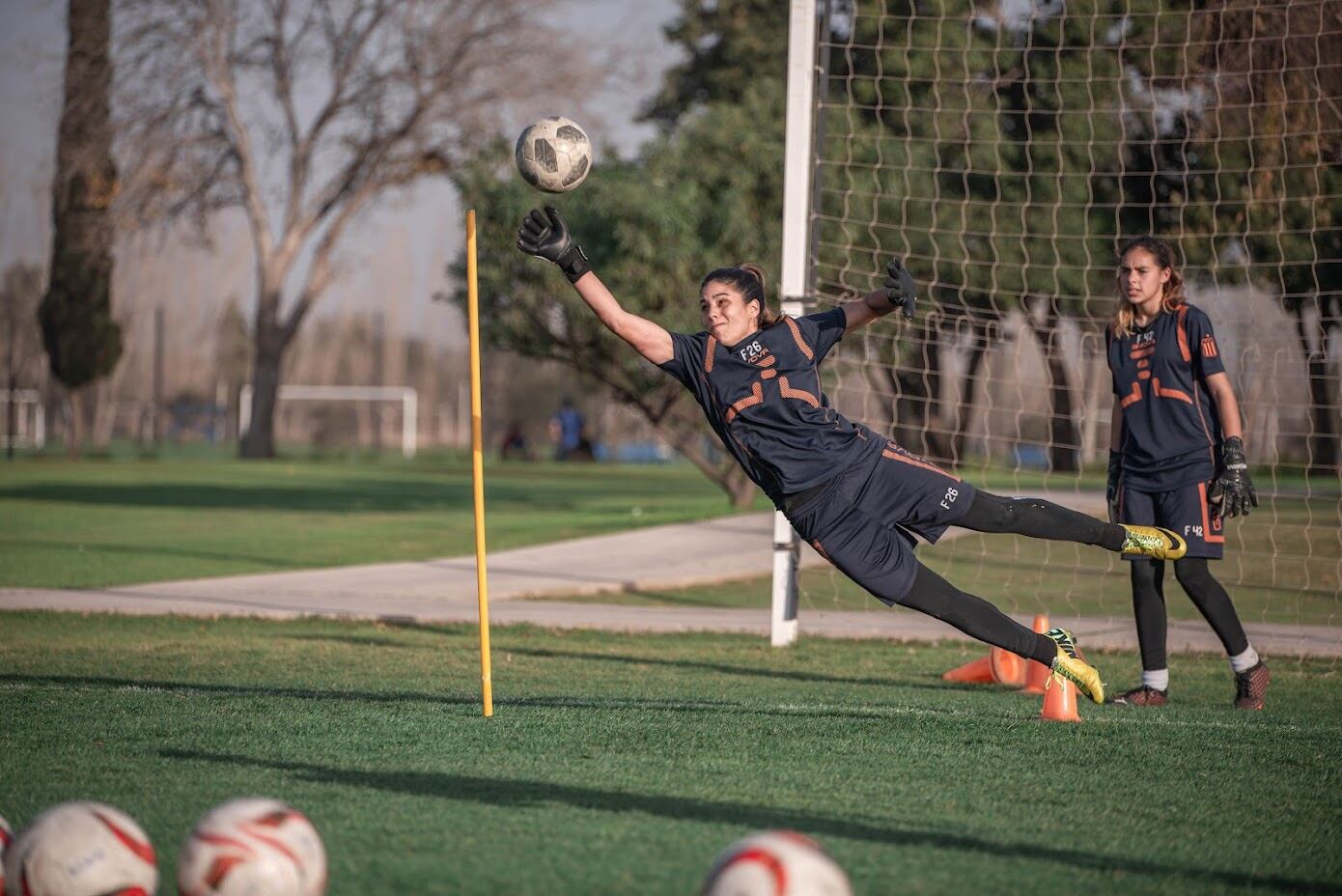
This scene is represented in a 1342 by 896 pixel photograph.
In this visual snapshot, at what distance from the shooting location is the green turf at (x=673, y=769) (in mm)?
4152

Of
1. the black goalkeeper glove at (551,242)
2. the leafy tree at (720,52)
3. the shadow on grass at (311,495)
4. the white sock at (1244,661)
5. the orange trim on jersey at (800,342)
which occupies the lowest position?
the shadow on grass at (311,495)

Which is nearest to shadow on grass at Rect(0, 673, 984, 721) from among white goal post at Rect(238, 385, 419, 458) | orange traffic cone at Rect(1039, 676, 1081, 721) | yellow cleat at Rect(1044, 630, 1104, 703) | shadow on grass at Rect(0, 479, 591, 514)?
orange traffic cone at Rect(1039, 676, 1081, 721)

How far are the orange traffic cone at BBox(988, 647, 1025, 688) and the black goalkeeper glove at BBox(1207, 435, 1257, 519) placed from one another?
150cm

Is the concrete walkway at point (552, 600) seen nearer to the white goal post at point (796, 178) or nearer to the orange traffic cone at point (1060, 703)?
the white goal post at point (796, 178)

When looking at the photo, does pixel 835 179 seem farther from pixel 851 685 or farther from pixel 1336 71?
pixel 851 685

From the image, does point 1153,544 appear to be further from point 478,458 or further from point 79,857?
point 79,857

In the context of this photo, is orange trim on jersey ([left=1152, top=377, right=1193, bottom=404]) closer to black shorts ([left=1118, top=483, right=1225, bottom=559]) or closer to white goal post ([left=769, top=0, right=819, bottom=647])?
black shorts ([left=1118, top=483, right=1225, bottom=559])

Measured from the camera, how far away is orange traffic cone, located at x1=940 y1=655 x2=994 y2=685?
26.4ft

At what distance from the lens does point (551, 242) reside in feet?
19.9

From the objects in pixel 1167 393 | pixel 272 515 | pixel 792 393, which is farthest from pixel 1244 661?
pixel 272 515

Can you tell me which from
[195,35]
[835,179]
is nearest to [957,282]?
[835,179]

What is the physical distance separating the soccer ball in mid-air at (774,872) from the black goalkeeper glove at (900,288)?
326cm

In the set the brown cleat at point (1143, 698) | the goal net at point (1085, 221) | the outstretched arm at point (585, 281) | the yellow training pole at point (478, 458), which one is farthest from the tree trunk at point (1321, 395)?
the yellow training pole at point (478, 458)

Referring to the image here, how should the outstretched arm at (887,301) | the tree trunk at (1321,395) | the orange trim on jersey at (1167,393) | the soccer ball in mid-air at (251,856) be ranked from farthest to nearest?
1. the tree trunk at (1321,395)
2. the orange trim on jersey at (1167,393)
3. the outstretched arm at (887,301)
4. the soccer ball in mid-air at (251,856)
